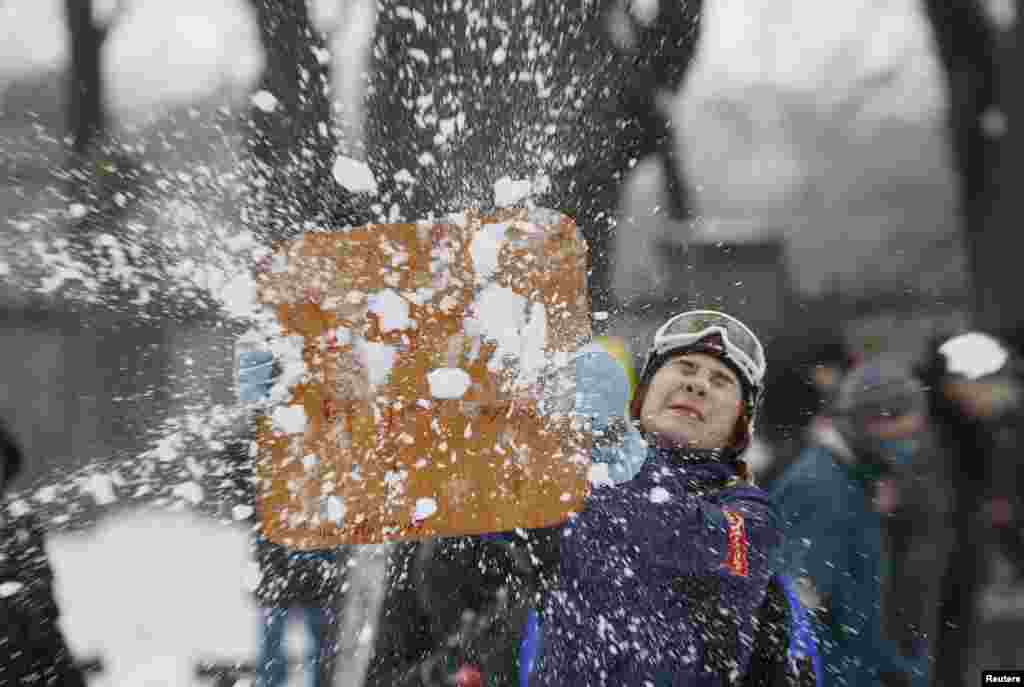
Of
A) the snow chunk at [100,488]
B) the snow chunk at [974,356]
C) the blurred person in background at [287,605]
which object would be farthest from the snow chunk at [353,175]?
the snow chunk at [100,488]

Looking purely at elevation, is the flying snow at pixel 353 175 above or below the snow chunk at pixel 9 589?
above

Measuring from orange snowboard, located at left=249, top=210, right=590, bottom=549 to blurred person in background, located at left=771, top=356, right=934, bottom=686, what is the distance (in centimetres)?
59

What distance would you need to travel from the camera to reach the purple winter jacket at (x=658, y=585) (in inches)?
36.8

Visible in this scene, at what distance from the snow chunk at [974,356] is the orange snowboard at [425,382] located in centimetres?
144

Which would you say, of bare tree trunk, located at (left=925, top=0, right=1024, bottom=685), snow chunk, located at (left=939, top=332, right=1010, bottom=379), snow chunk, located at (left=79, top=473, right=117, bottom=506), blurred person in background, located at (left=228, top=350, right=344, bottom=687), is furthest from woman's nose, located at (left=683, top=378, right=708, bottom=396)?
snow chunk, located at (left=79, top=473, right=117, bottom=506)

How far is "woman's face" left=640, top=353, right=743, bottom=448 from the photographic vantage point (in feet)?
3.54

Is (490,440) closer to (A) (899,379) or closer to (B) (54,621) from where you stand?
(B) (54,621)

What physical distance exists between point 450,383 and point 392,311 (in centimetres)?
16

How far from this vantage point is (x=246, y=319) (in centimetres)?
115

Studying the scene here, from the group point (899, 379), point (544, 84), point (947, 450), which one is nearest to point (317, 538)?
point (899, 379)

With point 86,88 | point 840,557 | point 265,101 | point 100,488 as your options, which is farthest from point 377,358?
point 86,88

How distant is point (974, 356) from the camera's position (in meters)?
2.00

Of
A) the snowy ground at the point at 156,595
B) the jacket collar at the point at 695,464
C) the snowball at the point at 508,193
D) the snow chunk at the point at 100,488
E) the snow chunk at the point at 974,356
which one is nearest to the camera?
the jacket collar at the point at 695,464

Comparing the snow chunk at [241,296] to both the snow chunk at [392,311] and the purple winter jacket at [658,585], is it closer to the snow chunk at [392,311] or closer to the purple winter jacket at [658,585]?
the snow chunk at [392,311]
